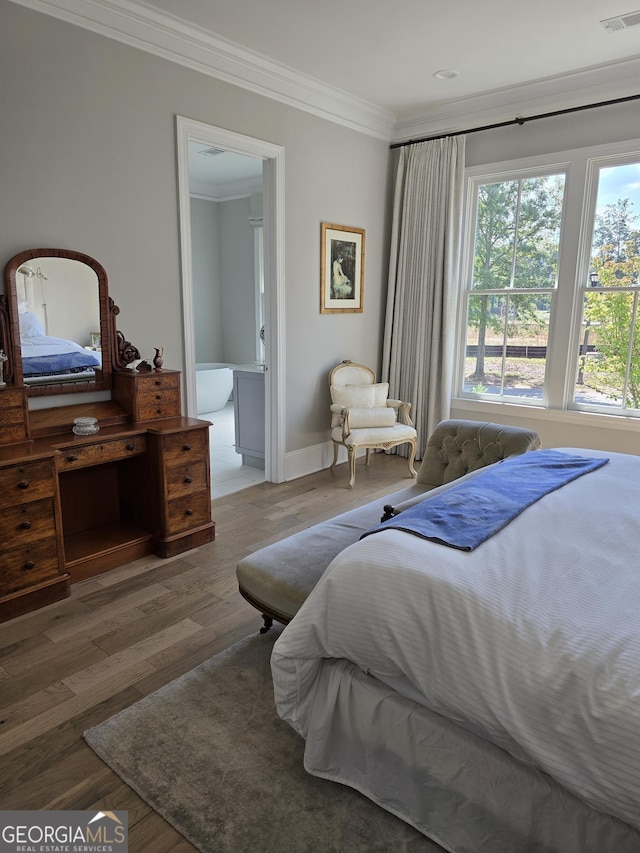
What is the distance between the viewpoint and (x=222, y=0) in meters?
2.96

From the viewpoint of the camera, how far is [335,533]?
239 cm


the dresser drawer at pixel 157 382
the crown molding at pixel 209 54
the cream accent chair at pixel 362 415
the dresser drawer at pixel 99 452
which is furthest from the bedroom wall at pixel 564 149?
the dresser drawer at pixel 99 452

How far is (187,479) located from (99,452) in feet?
1.71

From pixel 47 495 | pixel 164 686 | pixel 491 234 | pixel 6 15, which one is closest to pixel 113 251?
pixel 6 15

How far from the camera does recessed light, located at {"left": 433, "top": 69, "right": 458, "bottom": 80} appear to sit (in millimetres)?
3955

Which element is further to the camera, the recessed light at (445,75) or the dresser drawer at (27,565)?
the recessed light at (445,75)

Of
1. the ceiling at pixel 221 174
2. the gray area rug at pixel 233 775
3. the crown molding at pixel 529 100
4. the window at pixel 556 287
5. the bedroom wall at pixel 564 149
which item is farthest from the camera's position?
the ceiling at pixel 221 174

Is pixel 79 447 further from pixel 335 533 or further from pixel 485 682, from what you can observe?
pixel 485 682

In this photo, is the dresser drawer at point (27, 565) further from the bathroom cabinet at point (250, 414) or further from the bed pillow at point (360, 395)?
the bed pillow at point (360, 395)

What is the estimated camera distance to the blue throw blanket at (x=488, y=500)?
1.71m

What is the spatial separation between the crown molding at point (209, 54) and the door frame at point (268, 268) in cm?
35

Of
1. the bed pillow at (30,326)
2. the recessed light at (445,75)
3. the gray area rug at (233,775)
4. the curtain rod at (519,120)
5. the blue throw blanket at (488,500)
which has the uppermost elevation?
the recessed light at (445,75)

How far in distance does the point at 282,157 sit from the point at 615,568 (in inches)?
143

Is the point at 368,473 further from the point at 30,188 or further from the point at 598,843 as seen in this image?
the point at 598,843
